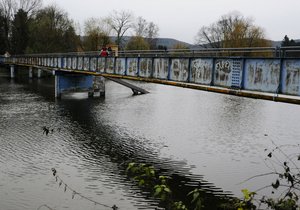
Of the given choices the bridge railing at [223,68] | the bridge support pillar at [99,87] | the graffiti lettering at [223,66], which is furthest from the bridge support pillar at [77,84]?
the graffiti lettering at [223,66]

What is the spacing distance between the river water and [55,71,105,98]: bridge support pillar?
4.84 meters

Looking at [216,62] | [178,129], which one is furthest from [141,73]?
[216,62]

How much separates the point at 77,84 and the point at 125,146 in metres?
22.4

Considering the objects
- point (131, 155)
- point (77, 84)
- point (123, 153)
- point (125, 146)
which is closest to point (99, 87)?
point (77, 84)

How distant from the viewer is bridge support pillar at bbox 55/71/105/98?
36594 millimetres

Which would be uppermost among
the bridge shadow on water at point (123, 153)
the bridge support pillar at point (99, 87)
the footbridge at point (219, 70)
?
the footbridge at point (219, 70)

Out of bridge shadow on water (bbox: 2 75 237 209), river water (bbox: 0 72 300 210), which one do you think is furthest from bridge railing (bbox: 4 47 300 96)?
bridge shadow on water (bbox: 2 75 237 209)

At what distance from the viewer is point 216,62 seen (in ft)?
51.9

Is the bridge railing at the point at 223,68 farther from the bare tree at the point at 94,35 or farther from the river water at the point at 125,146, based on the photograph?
the bare tree at the point at 94,35

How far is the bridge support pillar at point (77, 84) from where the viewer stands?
3659cm

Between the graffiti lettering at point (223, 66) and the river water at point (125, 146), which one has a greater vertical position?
the graffiti lettering at point (223, 66)

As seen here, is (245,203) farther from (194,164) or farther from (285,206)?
(194,164)

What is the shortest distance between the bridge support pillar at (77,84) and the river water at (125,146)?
15.9ft

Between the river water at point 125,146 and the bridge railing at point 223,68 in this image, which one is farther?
the bridge railing at point 223,68
